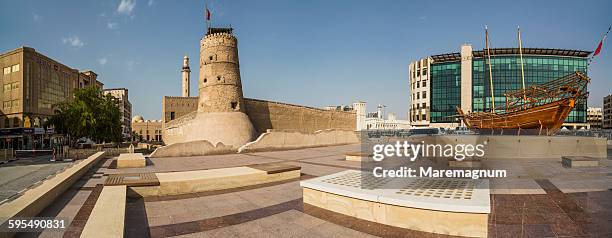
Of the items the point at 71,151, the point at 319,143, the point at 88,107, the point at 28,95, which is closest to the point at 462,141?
the point at 319,143

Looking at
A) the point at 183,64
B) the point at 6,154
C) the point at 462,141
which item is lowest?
the point at 6,154

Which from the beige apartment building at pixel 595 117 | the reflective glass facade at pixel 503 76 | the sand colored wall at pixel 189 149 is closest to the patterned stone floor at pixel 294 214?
the sand colored wall at pixel 189 149

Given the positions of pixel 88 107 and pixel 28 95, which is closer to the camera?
pixel 88 107

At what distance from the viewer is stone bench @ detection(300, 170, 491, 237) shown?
451 centimetres

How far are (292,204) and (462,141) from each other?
13412mm

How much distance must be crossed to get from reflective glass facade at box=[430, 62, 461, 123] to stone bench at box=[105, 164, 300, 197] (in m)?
68.8

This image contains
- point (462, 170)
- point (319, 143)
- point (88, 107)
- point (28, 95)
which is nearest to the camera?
point (462, 170)

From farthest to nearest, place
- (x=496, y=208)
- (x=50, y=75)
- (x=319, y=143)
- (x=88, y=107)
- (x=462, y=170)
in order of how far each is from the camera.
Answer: (x=50, y=75), (x=319, y=143), (x=88, y=107), (x=462, y=170), (x=496, y=208)

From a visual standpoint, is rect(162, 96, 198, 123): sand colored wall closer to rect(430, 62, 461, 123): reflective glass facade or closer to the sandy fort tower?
the sandy fort tower

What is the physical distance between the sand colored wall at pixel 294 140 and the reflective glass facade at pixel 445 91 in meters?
41.3

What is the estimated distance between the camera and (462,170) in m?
10.6

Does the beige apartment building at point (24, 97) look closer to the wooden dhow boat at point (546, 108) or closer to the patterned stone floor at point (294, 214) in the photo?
the patterned stone floor at point (294, 214)

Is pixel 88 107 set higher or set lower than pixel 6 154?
higher

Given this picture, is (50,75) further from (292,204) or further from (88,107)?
(292,204)
